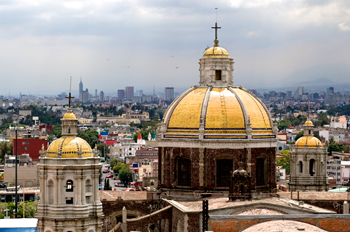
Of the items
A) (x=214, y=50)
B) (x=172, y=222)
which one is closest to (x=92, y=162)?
(x=172, y=222)

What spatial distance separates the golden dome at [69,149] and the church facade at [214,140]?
7.17 metres

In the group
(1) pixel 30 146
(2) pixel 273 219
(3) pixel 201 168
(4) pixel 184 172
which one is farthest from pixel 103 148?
(2) pixel 273 219

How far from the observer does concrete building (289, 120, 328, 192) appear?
61.8 meters

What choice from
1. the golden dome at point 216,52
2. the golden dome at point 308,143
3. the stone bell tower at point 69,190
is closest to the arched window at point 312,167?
the golden dome at point 308,143

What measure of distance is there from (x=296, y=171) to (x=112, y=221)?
52.5 ft

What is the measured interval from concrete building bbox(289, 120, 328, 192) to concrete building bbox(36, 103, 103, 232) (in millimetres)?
20456

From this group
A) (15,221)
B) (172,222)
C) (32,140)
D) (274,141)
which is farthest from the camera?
(32,140)

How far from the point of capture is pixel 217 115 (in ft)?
168

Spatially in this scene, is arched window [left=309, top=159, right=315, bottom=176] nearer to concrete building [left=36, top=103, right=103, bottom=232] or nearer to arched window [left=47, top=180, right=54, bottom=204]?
concrete building [left=36, top=103, right=103, bottom=232]

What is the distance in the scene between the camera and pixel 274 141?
5225 centimetres

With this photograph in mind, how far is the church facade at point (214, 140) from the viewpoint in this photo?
166 ft

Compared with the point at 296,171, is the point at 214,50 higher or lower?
higher

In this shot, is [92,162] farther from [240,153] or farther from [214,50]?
[214,50]

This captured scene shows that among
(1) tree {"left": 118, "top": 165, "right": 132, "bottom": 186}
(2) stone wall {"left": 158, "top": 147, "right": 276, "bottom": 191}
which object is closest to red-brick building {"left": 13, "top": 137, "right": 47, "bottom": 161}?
(1) tree {"left": 118, "top": 165, "right": 132, "bottom": 186}
